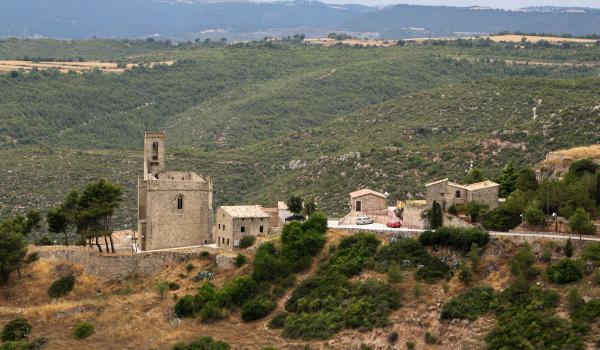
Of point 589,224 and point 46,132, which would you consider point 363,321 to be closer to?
point 589,224

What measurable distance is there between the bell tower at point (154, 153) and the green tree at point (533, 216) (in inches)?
809

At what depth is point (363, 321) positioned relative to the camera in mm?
55219

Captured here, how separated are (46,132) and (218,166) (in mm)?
33168

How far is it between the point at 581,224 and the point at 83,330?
2239cm

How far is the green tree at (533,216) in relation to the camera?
5841 centimetres

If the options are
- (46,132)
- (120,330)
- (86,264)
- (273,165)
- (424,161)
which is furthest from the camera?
(46,132)

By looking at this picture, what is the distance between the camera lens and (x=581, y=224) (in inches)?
2227

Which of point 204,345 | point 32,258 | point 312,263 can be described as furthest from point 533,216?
point 32,258

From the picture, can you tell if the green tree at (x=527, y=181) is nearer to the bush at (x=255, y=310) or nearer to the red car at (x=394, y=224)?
the red car at (x=394, y=224)

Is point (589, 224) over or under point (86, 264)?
over

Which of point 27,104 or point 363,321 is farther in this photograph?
point 27,104

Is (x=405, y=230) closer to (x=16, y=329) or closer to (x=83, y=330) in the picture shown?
(x=83, y=330)

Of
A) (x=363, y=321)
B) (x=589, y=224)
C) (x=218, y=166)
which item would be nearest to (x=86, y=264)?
(x=363, y=321)

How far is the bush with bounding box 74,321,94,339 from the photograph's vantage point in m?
59.1
